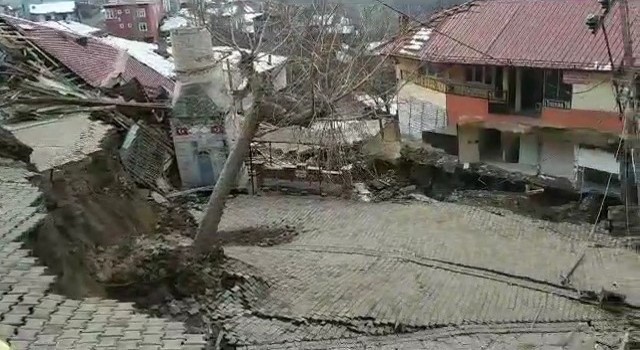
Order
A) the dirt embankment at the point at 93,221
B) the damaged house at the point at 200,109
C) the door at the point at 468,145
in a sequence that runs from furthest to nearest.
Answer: the door at the point at 468,145 < the damaged house at the point at 200,109 < the dirt embankment at the point at 93,221

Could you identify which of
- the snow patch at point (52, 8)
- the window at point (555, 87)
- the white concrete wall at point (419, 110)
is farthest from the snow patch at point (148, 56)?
the snow patch at point (52, 8)

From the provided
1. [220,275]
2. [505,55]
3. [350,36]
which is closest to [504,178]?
[505,55]

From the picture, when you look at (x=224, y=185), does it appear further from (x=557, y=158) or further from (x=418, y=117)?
(x=418, y=117)

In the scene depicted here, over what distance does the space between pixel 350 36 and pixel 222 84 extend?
7.81m

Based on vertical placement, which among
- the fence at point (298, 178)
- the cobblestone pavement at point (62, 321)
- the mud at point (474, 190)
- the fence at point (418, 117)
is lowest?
the mud at point (474, 190)

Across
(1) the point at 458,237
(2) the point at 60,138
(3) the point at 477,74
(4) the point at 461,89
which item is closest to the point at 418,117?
(4) the point at 461,89

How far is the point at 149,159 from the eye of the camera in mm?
19406

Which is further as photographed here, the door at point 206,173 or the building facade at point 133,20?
the building facade at point 133,20

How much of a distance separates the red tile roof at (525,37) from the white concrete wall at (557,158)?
3014 mm

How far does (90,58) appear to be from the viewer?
24.1 m

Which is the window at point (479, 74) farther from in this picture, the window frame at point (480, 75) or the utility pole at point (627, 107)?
the utility pole at point (627, 107)

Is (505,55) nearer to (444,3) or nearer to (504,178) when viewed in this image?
(504,178)

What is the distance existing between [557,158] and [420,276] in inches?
417

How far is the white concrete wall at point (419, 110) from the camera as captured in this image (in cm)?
2520
